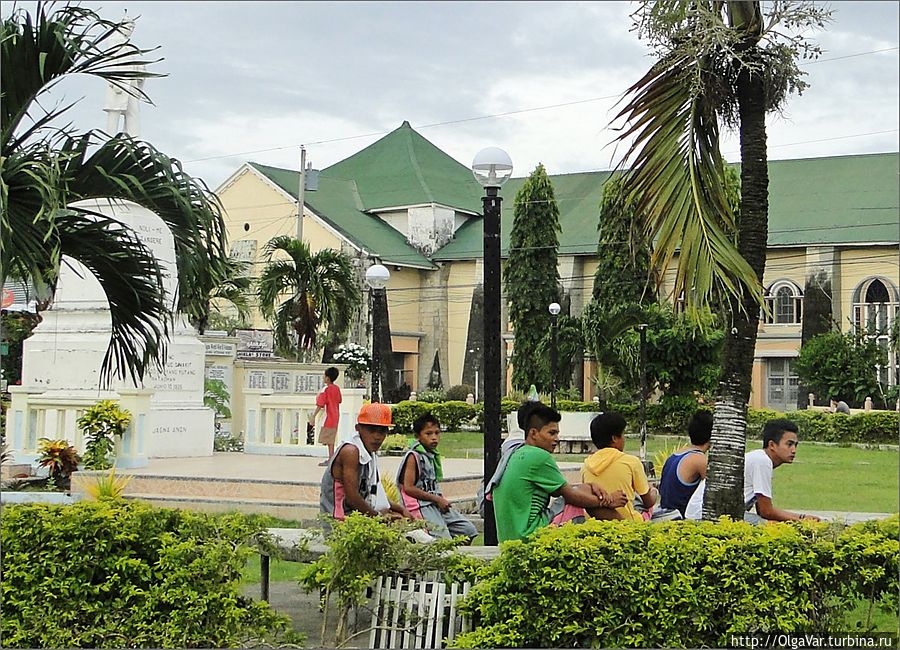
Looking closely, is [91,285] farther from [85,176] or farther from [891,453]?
[891,453]

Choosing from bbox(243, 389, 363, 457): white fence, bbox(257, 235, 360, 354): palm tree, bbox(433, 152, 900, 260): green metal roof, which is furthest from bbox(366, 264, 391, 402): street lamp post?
bbox(433, 152, 900, 260): green metal roof

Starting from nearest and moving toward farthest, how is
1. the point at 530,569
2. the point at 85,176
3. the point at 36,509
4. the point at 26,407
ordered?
Result: 1. the point at 530,569
2. the point at 36,509
3. the point at 85,176
4. the point at 26,407

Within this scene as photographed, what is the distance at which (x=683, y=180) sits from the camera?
24.0 ft

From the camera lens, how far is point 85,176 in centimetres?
681

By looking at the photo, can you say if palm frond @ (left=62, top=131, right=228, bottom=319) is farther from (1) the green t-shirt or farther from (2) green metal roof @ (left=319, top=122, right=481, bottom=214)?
(2) green metal roof @ (left=319, top=122, right=481, bottom=214)

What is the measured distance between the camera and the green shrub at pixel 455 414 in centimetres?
3634

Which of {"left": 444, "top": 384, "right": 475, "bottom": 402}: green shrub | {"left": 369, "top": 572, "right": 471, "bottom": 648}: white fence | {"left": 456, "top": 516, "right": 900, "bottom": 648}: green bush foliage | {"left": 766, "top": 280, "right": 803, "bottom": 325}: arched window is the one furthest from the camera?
{"left": 766, "top": 280, "right": 803, "bottom": 325}: arched window

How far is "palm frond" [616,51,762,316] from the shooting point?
697cm

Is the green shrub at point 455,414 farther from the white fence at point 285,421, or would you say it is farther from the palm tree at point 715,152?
the palm tree at point 715,152

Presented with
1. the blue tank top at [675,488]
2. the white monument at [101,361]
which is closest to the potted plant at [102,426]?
the white monument at [101,361]

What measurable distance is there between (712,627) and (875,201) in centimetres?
4177

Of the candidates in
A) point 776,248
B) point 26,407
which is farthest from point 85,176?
point 776,248

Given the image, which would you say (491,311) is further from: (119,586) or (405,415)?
(405,415)

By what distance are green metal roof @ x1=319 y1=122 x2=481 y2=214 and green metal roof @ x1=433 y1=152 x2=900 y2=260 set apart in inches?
170
